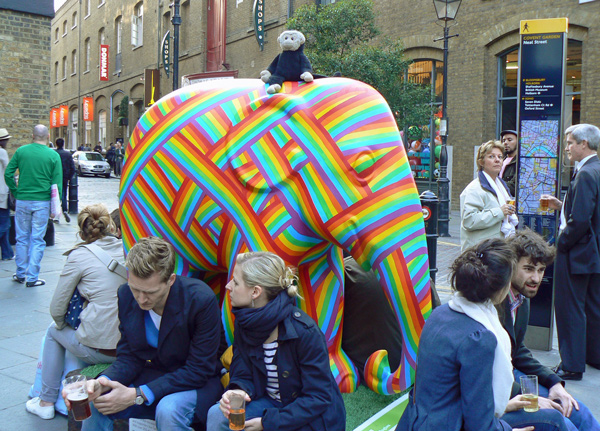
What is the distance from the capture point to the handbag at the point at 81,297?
3.62 m

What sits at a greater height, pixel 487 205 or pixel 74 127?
pixel 74 127

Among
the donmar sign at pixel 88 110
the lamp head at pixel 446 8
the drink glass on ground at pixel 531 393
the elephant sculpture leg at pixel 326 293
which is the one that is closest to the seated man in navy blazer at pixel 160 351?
the elephant sculpture leg at pixel 326 293

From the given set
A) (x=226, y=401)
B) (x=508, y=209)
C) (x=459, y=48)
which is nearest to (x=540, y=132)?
(x=508, y=209)

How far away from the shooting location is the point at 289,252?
321 centimetres

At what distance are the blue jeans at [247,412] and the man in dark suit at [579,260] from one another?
2.59m

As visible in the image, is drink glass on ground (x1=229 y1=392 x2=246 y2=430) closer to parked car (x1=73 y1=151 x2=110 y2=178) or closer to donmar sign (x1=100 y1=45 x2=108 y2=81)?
parked car (x1=73 y1=151 x2=110 y2=178)

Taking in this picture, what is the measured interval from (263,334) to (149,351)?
762mm

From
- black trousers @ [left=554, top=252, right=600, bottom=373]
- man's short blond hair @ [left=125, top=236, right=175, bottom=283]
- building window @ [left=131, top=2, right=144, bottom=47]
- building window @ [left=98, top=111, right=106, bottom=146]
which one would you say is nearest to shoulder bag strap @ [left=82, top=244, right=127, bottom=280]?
man's short blond hair @ [left=125, top=236, right=175, bottom=283]

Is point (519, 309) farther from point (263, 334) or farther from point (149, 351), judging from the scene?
point (149, 351)

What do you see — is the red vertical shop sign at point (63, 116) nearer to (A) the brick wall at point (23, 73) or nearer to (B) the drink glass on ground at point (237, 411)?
(A) the brick wall at point (23, 73)

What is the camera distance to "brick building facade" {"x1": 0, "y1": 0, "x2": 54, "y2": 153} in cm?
1223

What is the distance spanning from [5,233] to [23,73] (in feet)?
16.9

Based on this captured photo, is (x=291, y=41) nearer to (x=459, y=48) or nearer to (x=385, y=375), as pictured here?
(x=385, y=375)

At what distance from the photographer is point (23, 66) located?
12.5 metres
